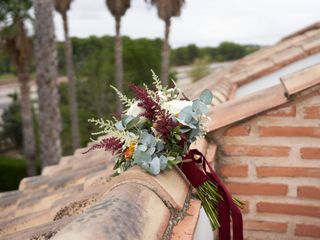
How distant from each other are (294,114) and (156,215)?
1311mm

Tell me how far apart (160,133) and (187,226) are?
0.39 meters

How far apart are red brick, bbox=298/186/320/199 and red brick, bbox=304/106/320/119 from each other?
0.45 m

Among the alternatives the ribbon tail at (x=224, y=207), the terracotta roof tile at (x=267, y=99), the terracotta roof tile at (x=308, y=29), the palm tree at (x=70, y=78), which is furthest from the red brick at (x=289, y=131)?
the palm tree at (x=70, y=78)

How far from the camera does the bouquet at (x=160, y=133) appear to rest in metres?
1.67

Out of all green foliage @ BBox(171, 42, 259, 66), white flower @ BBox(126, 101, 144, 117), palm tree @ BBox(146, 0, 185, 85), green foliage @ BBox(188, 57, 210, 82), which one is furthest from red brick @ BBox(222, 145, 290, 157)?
green foliage @ BBox(171, 42, 259, 66)

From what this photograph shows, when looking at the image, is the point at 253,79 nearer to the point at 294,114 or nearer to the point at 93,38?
the point at 294,114

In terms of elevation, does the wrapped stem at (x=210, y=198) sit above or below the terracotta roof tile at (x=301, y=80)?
below

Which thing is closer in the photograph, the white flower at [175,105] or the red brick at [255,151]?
the white flower at [175,105]

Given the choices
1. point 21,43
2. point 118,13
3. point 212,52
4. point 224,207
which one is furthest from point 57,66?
point 212,52

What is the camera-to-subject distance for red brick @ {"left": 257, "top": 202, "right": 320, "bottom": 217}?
8.38 ft

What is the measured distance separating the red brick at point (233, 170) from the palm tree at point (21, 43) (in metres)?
11.8

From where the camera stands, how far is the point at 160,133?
1.69 m

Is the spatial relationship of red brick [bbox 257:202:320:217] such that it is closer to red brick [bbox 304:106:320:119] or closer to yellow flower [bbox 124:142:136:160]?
red brick [bbox 304:106:320:119]

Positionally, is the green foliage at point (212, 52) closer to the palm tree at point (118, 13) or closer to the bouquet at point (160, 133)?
the palm tree at point (118, 13)
